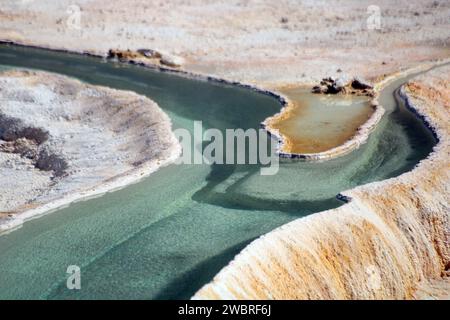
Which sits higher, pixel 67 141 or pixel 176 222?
pixel 176 222

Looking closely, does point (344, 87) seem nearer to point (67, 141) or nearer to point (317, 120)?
point (317, 120)

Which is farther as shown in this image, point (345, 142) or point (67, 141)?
point (67, 141)

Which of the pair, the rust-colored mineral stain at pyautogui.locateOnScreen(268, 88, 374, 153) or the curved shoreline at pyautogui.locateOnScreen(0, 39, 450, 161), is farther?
the rust-colored mineral stain at pyautogui.locateOnScreen(268, 88, 374, 153)

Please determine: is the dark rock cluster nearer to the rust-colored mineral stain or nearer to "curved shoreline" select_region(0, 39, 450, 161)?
"curved shoreline" select_region(0, 39, 450, 161)

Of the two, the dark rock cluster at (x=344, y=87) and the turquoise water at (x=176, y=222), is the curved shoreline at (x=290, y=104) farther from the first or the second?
the dark rock cluster at (x=344, y=87)

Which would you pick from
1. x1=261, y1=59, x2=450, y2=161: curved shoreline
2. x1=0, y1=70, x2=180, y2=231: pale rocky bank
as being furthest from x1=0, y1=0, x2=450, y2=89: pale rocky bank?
x1=0, y1=70, x2=180, y2=231: pale rocky bank

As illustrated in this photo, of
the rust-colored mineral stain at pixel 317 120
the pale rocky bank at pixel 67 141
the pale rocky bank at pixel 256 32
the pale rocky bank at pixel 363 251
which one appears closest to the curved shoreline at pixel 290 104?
the rust-colored mineral stain at pixel 317 120

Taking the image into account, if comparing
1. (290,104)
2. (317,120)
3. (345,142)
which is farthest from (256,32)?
(345,142)
